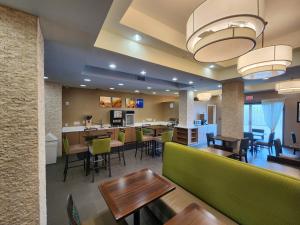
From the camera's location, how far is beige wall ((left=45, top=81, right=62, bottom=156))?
4395 mm

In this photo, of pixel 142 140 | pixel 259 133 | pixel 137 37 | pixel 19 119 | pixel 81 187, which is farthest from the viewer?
pixel 259 133

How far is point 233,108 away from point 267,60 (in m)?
2.92

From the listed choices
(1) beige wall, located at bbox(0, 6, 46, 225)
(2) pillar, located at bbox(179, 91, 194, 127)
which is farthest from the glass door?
(1) beige wall, located at bbox(0, 6, 46, 225)

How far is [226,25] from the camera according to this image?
4.03 ft

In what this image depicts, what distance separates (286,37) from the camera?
288 centimetres

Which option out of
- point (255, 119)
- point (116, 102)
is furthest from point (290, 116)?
point (116, 102)

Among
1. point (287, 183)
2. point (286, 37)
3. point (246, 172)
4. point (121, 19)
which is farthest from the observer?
point (286, 37)

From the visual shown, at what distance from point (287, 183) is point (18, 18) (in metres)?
2.94

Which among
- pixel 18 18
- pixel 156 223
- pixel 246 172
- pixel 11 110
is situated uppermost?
pixel 18 18

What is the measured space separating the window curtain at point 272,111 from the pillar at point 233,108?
10.9 feet

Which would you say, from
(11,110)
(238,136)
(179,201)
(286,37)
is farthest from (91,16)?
(238,136)

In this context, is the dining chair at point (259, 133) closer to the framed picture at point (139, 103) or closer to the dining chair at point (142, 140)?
the dining chair at point (142, 140)

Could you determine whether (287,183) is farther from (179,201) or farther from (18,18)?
(18,18)

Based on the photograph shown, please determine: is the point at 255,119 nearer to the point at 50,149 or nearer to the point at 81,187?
the point at 81,187
